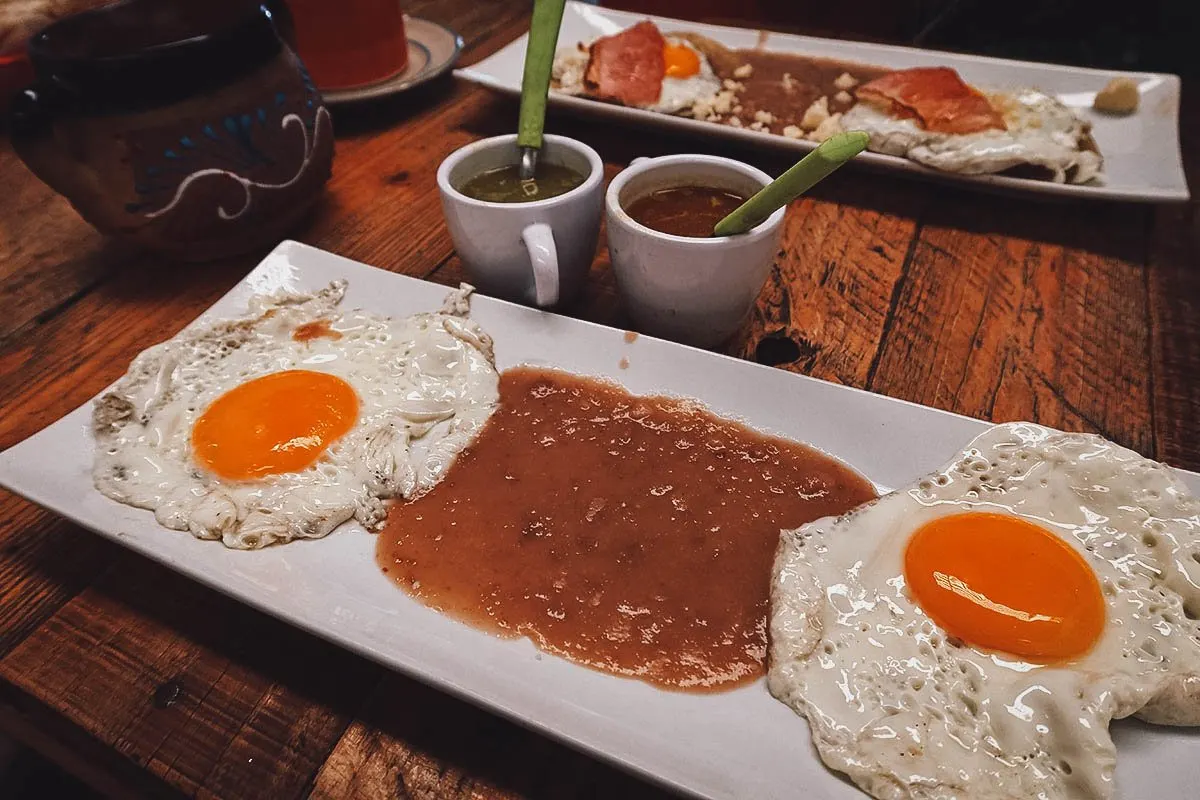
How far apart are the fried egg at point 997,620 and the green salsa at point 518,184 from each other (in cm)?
120

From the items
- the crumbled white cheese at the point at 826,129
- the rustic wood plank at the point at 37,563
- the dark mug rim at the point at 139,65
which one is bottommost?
the rustic wood plank at the point at 37,563

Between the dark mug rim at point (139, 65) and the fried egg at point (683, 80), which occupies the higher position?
the dark mug rim at point (139, 65)

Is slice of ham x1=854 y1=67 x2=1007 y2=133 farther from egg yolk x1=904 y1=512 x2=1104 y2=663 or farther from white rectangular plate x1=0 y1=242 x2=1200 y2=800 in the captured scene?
egg yolk x1=904 y1=512 x2=1104 y2=663

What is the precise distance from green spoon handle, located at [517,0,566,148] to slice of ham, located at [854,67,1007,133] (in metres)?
1.32

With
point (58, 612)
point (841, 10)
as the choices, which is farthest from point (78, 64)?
point (841, 10)

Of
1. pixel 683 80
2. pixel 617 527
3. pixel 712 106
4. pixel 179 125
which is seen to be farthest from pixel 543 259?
pixel 683 80

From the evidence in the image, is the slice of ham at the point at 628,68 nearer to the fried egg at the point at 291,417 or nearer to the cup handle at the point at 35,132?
the fried egg at the point at 291,417

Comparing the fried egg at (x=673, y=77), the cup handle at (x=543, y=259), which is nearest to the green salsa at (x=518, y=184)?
the cup handle at (x=543, y=259)

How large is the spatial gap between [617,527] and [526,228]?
0.83 metres

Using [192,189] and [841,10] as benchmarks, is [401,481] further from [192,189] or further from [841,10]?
[841,10]

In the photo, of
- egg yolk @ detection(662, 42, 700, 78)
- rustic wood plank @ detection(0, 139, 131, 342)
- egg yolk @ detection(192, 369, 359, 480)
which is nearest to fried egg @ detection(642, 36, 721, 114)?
egg yolk @ detection(662, 42, 700, 78)

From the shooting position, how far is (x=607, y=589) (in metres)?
1.36

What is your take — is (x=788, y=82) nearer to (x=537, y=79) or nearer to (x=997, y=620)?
(x=537, y=79)

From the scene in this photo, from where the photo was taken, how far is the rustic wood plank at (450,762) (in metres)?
1.18
